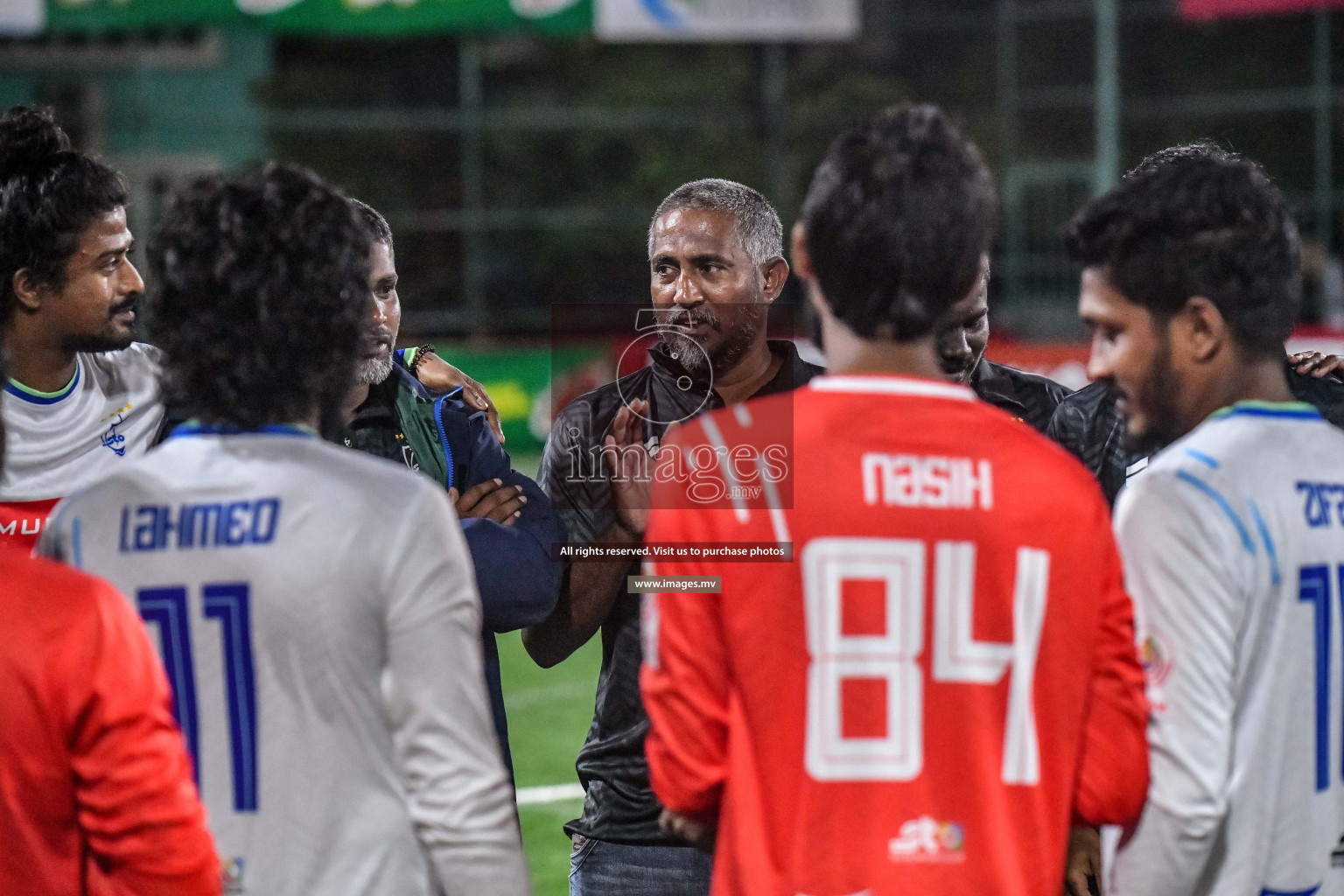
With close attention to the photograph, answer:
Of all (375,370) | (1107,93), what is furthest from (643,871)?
(1107,93)

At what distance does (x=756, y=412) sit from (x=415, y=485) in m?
0.52

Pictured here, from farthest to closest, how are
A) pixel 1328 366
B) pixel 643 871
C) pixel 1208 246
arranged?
pixel 1328 366, pixel 643 871, pixel 1208 246

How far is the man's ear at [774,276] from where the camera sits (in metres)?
4.05

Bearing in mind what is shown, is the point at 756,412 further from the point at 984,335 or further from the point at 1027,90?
the point at 1027,90

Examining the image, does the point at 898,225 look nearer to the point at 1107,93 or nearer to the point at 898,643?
the point at 898,643

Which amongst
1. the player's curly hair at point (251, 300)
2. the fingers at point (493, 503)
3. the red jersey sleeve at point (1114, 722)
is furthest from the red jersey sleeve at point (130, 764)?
the red jersey sleeve at point (1114, 722)

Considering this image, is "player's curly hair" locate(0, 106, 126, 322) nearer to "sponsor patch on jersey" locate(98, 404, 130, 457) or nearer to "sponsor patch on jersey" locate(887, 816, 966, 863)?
"sponsor patch on jersey" locate(98, 404, 130, 457)

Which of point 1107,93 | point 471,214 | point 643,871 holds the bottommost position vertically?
point 643,871

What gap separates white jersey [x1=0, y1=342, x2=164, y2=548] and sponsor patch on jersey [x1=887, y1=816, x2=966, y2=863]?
2.00m

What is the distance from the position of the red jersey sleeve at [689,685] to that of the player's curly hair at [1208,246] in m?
0.81

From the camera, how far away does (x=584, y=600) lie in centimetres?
333

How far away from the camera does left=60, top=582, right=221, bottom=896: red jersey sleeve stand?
1949 millimetres

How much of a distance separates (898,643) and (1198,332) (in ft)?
2.40

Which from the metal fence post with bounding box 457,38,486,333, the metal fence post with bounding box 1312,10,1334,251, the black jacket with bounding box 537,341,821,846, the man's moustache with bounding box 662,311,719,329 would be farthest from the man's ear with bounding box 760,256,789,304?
the metal fence post with bounding box 1312,10,1334,251
